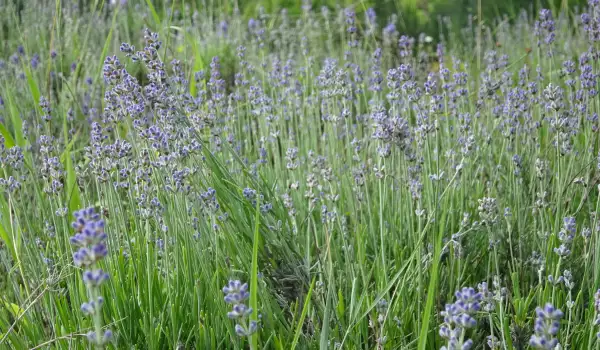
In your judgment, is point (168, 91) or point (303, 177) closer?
point (168, 91)

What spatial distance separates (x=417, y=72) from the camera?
4766mm

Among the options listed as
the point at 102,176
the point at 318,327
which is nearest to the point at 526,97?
the point at 318,327

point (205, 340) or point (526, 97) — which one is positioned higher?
point (526, 97)

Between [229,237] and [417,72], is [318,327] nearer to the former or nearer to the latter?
[229,237]

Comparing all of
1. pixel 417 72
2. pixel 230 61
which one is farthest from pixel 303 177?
pixel 230 61

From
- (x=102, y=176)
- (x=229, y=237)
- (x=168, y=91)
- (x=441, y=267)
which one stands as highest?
(x=168, y=91)

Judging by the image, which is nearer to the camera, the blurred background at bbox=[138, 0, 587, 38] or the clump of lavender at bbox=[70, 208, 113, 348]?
the clump of lavender at bbox=[70, 208, 113, 348]

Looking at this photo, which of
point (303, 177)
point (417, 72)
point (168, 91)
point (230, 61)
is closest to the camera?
point (168, 91)

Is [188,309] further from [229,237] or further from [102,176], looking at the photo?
[102,176]

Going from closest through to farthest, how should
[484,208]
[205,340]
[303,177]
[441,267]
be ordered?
[205,340] → [484,208] → [441,267] → [303,177]

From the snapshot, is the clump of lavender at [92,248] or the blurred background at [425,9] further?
the blurred background at [425,9]

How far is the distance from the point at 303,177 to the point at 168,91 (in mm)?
1295

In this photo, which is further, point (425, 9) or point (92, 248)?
point (425, 9)

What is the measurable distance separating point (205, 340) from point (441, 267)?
0.97m
